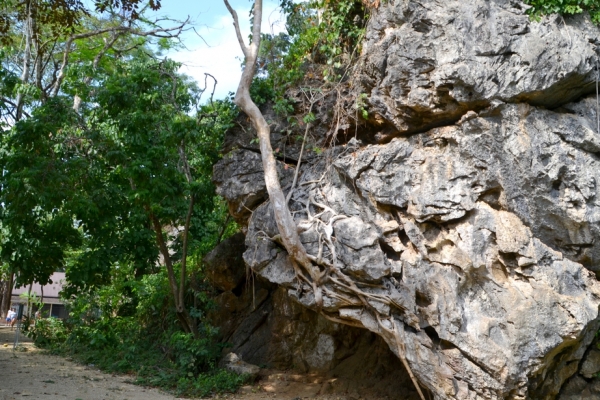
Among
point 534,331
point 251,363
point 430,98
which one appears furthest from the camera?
point 251,363

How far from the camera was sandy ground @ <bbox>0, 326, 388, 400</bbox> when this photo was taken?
835 cm

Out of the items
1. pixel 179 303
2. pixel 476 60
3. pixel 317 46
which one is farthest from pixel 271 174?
pixel 179 303

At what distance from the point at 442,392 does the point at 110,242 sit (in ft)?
23.1

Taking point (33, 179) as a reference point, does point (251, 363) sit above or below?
below

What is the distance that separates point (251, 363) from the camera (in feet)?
35.7

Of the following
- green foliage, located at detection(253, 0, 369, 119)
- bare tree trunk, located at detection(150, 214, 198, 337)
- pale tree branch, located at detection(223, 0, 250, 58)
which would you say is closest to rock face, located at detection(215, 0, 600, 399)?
green foliage, located at detection(253, 0, 369, 119)

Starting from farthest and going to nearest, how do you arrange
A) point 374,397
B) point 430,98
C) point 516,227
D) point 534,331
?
point 374,397, point 430,98, point 516,227, point 534,331

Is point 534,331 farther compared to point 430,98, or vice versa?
point 430,98

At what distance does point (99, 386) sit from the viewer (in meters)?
9.21

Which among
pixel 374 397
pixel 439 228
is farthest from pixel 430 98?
pixel 374 397

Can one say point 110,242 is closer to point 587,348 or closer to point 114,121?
point 114,121

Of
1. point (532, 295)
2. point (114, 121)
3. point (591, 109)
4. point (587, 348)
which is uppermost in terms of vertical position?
point (114, 121)

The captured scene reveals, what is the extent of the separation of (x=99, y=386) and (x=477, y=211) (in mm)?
6512

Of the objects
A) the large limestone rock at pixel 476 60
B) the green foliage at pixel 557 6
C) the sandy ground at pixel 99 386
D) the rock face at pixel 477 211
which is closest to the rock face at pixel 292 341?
the sandy ground at pixel 99 386
